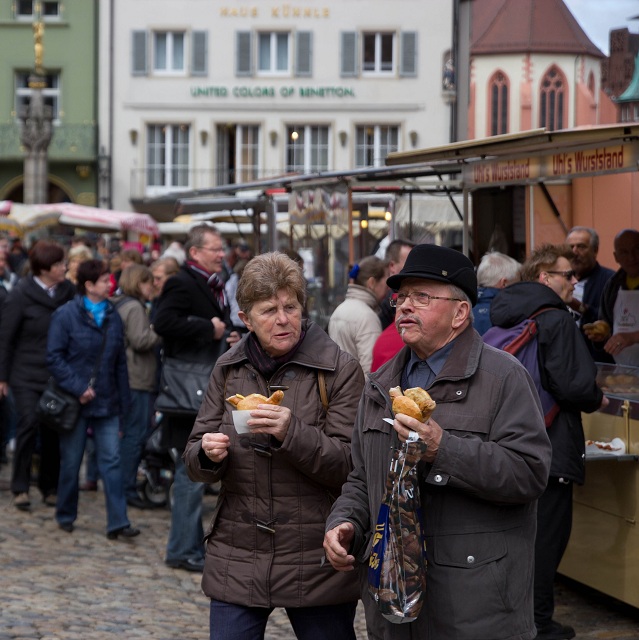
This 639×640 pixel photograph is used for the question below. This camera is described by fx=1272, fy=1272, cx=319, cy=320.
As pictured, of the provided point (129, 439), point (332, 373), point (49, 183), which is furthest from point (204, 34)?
point (332, 373)

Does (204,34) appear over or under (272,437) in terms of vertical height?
over

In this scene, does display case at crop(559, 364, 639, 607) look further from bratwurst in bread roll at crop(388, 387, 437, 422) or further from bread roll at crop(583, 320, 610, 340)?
bratwurst in bread roll at crop(388, 387, 437, 422)

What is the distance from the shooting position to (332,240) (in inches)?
481

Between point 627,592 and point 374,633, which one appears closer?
point 374,633

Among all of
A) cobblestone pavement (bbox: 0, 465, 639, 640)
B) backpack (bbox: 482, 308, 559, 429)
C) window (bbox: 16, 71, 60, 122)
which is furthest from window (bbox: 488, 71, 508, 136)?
backpack (bbox: 482, 308, 559, 429)

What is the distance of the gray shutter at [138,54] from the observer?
4181cm

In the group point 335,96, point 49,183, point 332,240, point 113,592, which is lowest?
point 113,592

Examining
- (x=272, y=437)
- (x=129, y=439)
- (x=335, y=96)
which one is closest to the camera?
(x=272, y=437)

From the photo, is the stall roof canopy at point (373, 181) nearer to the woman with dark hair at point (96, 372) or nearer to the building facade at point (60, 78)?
the woman with dark hair at point (96, 372)

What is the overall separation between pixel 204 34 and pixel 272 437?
39362 mm

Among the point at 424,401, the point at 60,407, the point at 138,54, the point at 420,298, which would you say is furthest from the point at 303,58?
the point at 424,401

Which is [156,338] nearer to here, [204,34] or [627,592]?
[627,592]

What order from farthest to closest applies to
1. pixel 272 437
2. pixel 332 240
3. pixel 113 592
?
1. pixel 332 240
2. pixel 113 592
3. pixel 272 437

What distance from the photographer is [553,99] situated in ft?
196
